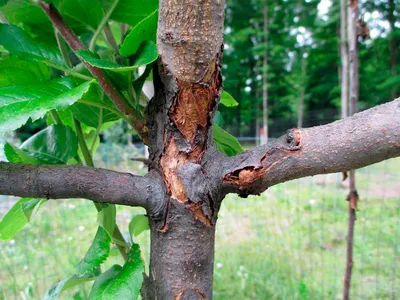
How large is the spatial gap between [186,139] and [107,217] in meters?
0.12

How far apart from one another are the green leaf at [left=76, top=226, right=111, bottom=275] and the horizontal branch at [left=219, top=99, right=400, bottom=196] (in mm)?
121

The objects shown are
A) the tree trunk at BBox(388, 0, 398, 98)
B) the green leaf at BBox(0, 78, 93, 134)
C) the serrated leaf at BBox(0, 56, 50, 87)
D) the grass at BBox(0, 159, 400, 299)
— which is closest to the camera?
the green leaf at BBox(0, 78, 93, 134)

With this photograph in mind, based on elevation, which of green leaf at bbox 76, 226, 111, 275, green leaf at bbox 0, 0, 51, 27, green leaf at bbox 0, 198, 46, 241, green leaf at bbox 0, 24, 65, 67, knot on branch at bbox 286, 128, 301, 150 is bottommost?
green leaf at bbox 76, 226, 111, 275

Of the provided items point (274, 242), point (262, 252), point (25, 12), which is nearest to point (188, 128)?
point (25, 12)

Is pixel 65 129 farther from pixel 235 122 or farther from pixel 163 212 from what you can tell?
pixel 235 122

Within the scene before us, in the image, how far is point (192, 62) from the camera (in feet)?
1.09

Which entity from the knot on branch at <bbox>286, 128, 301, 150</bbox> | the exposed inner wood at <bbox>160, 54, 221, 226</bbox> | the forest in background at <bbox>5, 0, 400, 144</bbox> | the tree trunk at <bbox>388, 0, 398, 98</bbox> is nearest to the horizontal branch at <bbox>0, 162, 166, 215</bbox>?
the exposed inner wood at <bbox>160, 54, 221, 226</bbox>

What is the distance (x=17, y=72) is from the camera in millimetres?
361

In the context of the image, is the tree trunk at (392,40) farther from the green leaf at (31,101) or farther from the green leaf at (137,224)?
the green leaf at (31,101)

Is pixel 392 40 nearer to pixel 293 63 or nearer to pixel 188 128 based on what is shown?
pixel 293 63

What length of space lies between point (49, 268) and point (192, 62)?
147 cm

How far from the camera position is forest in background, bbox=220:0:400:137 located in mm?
11906

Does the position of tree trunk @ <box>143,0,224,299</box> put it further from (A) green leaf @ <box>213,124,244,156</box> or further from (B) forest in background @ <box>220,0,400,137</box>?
(B) forest in background @ <box>220,0,400,137</box>

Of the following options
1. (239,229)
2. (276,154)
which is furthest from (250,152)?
(239,229)
